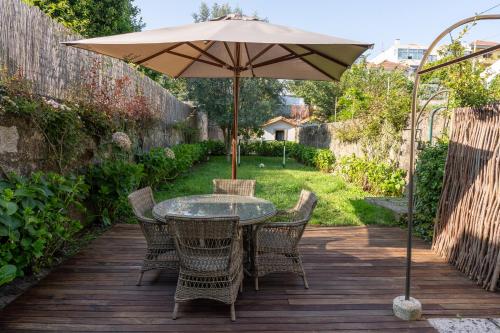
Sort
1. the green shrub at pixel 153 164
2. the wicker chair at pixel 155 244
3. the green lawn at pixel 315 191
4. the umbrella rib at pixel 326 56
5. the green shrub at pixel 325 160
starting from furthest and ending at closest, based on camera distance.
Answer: the green shrub at pixel 325 160 < the green shrub at pixel 153 164 < the green lawn at pixel 315 191 < the umbrella rib at pixel 326 56 < the wicker chair at pixel 155 244

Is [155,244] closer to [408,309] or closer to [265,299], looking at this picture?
[265,299]

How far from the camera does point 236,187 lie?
4.00m

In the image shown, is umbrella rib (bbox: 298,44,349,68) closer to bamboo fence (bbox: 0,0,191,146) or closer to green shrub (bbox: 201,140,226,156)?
bamboo fence (bbox: 0,0,191,146)

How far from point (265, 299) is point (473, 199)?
2.27 meters

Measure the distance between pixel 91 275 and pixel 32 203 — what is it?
847 mm

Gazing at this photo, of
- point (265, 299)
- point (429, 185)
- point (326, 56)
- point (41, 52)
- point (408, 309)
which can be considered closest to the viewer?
point (408, 309)

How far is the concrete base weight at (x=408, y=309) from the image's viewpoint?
2512 mm

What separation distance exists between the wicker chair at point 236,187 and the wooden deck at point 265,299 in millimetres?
994

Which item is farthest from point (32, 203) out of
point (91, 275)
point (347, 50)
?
point (347, 50)

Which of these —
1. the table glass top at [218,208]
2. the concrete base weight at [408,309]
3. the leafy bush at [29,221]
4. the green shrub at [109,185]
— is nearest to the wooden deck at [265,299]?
the concrete base weight at [408,309]

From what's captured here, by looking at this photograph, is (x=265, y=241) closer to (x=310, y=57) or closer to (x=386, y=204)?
(x=310, y=57)

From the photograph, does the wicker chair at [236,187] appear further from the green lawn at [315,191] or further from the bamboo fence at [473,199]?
the bamboo fence at [473,199]

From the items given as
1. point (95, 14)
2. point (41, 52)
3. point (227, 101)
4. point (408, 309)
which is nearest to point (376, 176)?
point (408, 309)

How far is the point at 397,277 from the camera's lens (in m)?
3.30
